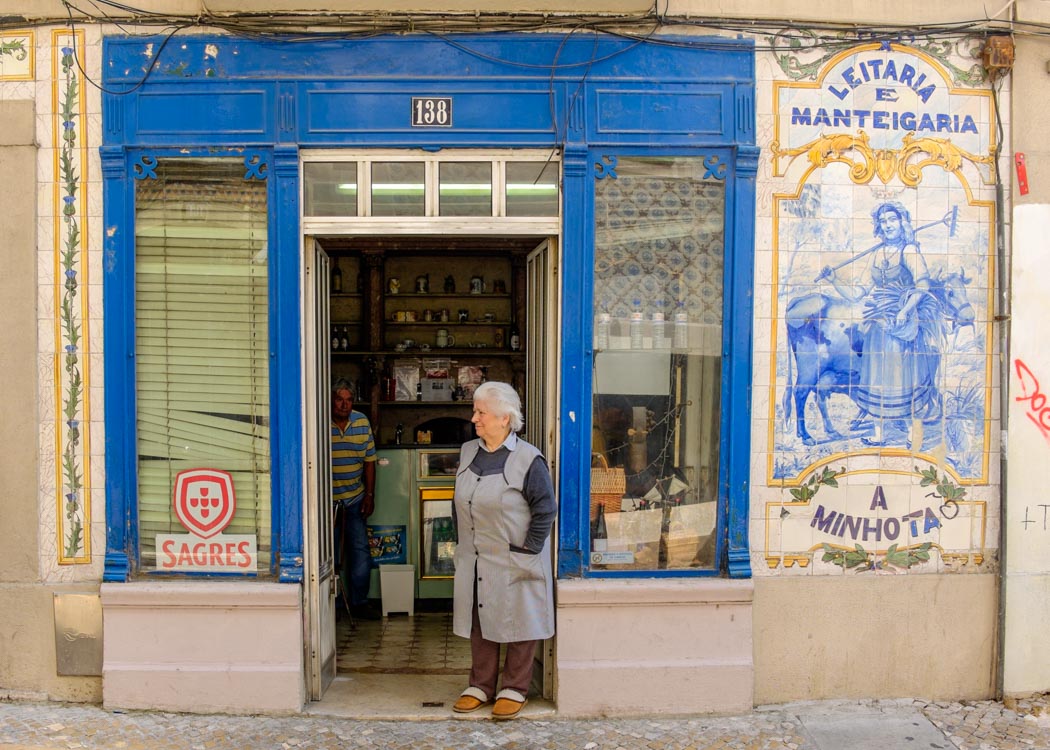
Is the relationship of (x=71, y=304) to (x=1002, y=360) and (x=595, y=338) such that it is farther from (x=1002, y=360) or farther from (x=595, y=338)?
(x=1002, y=360)

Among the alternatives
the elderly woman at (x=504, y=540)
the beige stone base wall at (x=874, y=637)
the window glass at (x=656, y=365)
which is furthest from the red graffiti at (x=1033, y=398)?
the elderly woman at (x=504, y=540)

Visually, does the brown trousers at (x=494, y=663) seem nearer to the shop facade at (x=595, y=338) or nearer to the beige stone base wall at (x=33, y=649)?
the shop facade at (x=595, y=338)

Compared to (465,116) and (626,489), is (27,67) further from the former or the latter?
(626,489)

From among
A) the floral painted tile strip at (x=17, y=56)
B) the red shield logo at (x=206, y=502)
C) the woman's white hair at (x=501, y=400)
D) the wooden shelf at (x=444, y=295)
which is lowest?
the red shield logo at (x=206, y=502)

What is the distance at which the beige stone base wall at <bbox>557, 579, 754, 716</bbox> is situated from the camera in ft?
17.0

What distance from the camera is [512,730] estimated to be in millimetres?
5012

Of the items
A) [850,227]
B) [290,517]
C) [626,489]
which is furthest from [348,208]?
[850,227]

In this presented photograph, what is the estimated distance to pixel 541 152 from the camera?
205 inches

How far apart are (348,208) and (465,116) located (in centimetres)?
83

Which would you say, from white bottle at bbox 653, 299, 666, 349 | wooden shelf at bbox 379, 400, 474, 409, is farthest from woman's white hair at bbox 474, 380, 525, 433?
wooden shelf at bbox 379, 400, 474, 409

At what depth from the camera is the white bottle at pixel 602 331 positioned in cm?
528

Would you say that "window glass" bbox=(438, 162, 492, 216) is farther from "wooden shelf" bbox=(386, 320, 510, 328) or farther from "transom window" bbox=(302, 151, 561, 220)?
"wooden shelf" bbox=(386, 320, 510, 328)

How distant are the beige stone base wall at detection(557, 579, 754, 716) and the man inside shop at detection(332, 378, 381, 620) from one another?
7.42ft

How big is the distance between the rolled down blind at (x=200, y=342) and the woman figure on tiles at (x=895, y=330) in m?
3.32
